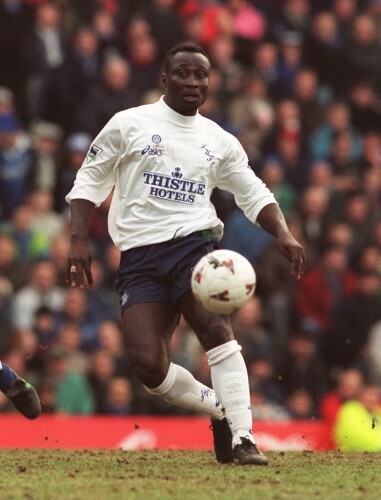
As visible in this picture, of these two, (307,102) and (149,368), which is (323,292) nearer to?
(307,102)

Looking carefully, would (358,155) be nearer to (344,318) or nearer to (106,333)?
Result: (344,318)

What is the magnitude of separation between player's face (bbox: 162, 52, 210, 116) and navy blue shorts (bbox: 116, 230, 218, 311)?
0.84 m

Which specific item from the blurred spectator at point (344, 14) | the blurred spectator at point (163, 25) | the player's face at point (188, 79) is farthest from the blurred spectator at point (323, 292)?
the player's face at point (188, 79)

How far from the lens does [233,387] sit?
8500 mm

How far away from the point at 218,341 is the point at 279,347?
251 inches

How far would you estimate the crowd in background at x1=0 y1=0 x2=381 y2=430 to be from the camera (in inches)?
544

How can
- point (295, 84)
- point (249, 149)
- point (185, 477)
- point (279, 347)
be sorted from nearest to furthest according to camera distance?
point (185, 477), point (279, 347), point (249, 149), point (295, 84)

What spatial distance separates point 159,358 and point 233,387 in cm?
50

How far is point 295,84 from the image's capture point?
59.4 feet

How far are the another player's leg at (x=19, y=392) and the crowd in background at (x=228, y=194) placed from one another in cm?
342

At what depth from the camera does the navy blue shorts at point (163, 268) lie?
8.69 m

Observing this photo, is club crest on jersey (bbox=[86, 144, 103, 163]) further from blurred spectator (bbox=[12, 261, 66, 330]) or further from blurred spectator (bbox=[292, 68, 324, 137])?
blurred spectator (bbox=[292, 68, 324, 137])

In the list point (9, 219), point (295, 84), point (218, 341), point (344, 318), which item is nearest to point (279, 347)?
point (344, 318)

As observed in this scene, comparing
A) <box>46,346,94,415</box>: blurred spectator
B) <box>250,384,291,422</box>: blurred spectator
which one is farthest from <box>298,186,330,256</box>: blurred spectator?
<box>46,346,94,415</box>: blurred spectator
